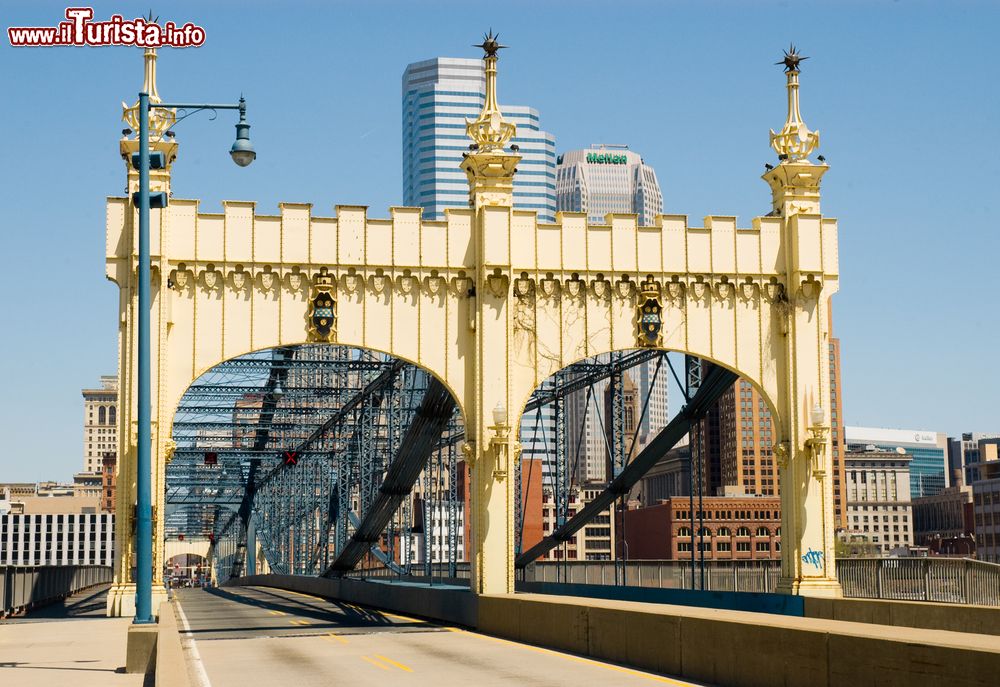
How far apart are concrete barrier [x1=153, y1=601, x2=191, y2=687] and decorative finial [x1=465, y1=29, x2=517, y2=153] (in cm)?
1663

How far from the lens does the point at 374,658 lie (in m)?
24.4

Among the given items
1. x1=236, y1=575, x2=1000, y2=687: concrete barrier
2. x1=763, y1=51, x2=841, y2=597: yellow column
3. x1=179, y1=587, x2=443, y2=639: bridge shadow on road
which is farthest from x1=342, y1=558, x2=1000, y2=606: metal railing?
x1=179, y1=587, x2=443, y2=639: bridge shadow on road

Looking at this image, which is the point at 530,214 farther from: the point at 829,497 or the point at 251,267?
the point at 829,497

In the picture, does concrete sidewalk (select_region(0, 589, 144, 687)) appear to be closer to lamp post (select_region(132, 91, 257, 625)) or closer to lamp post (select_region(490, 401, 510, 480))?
lamp post (select_region(132, 91, 257, 625))

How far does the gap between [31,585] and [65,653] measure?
25.2 meters

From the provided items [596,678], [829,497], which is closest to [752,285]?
[829,497]

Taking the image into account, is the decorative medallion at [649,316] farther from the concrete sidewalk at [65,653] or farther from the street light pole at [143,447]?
the street light pole at [143,447]

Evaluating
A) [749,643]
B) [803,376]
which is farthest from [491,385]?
[749,643]

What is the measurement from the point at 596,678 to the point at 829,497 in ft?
59.9

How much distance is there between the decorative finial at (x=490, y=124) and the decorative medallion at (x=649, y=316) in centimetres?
552

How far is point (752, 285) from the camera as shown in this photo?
3712 cm

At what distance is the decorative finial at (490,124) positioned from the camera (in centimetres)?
3612

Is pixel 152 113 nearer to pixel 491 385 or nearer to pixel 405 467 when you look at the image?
pixel 491 385

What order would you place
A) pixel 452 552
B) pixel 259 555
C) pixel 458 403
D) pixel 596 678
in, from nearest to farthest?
pixel 596 678 → pixel 458 403 → pixel 452 552 → pixel 259 555
